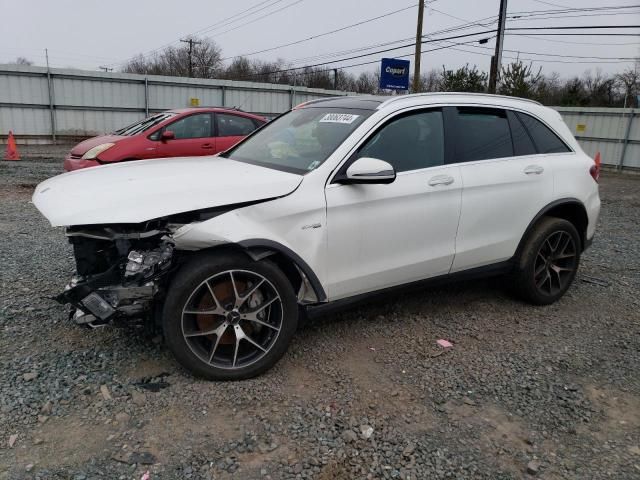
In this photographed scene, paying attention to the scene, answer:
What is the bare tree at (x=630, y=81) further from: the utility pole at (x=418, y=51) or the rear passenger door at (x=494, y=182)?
the rear passenger door at (x=494, y=182)

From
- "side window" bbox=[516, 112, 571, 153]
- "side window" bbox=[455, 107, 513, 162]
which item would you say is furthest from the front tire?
"side window" bbox=[516, 112, 571, 153]

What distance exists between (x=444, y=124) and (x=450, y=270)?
1.11 metres

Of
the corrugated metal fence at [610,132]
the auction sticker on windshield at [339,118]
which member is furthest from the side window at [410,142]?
the corrugated metal fence at [610,132]

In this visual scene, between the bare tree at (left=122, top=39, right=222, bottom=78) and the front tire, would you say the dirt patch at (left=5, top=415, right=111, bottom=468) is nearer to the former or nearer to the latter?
the front tire

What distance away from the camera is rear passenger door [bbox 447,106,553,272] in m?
3.86

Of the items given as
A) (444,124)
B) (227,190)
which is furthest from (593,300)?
(227,190)

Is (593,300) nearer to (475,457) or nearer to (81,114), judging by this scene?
(475,457)

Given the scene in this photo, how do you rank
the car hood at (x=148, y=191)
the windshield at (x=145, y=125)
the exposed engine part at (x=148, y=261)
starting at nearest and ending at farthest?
the car hood at (x=148, y=191) < the exposed engine part at (x=148, y=261) < the windshield at (x=145, y=125)

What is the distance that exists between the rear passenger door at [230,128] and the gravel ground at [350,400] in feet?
18.3

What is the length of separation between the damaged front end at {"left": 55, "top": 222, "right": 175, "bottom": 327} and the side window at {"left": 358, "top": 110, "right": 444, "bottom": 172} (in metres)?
1.43

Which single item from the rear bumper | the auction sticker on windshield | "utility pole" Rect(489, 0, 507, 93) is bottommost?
the rear bumper

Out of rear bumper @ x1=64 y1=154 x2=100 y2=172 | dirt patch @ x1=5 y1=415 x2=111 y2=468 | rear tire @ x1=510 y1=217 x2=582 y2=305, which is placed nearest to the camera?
dirt patch @ x1=5 y1=415 x2=111 y2=468

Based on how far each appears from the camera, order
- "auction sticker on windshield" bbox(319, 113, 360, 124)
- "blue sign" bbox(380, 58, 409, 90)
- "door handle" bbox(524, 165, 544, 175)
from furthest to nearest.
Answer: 1. "blue sign" bbox(380, 58, 409, 90)
2. "door handle" bbox(524, 165, 544, 175)
3. "auction sticker on windshield" bbox(319, 113, 360, 124)

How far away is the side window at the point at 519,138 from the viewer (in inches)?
167
